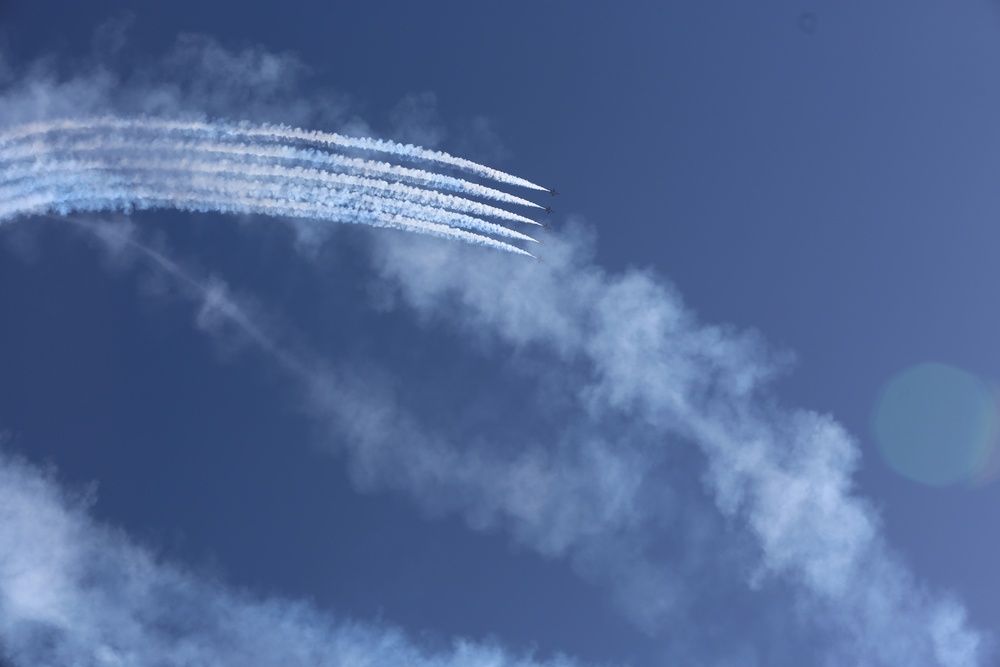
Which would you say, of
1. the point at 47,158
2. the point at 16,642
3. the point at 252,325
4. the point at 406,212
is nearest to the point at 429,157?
the point at 406,212

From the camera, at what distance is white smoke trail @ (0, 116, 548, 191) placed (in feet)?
209

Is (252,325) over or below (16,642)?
over

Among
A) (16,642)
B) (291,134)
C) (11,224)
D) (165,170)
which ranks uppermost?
(291,134)

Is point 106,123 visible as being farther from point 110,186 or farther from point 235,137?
point 235,137

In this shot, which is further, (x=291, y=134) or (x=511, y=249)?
(x=511, y=249)

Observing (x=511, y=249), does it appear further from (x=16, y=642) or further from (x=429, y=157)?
(x=16, y=642)

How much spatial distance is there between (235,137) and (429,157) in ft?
41.3

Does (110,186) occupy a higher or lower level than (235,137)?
lower

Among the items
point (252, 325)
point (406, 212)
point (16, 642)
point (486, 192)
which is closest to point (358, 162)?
point (406, 212)

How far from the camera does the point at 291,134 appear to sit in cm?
6625

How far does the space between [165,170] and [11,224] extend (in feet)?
34.3

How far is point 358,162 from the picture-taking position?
6675 centimetres

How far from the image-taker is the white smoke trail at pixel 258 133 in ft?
→ 209

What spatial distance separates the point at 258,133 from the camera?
66.0 meters
